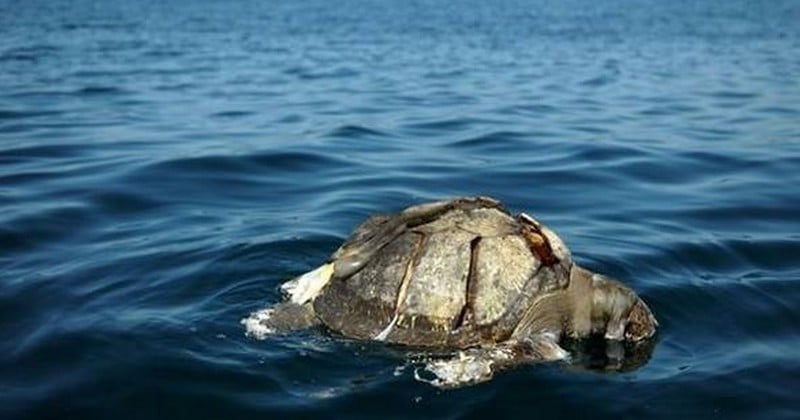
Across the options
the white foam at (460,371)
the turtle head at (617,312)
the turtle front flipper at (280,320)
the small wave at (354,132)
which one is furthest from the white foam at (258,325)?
the small wave at (354,132)

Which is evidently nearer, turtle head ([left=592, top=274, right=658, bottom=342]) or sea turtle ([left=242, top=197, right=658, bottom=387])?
sea turtle ([left=242, top=197, right=658, bottom=387])

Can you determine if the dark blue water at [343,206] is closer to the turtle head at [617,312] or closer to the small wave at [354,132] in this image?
the small wave at [354,132]

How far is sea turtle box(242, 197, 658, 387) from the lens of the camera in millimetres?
6027

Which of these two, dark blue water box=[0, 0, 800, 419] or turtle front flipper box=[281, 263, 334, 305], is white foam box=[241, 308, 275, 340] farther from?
turtle front flipper box=[281, 263, 334, 305]

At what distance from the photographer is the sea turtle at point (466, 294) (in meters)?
6.03

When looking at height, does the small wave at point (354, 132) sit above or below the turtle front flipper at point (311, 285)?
below

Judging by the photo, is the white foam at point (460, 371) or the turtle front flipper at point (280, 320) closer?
the white foam at point (460, 371)

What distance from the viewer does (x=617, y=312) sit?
6379 mm

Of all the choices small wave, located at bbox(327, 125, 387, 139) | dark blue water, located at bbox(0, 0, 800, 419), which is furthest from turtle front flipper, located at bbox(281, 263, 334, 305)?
small wave, located at bbox(327, 125, 387, 139)

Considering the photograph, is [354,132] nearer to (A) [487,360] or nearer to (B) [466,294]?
(B) [466,294]

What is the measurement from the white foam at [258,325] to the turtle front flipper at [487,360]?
3.72 ft

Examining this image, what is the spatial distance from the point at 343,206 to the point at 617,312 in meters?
4.37

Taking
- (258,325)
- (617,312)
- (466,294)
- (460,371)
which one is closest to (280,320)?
(258,325)

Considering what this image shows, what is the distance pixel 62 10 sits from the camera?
46.9 m
